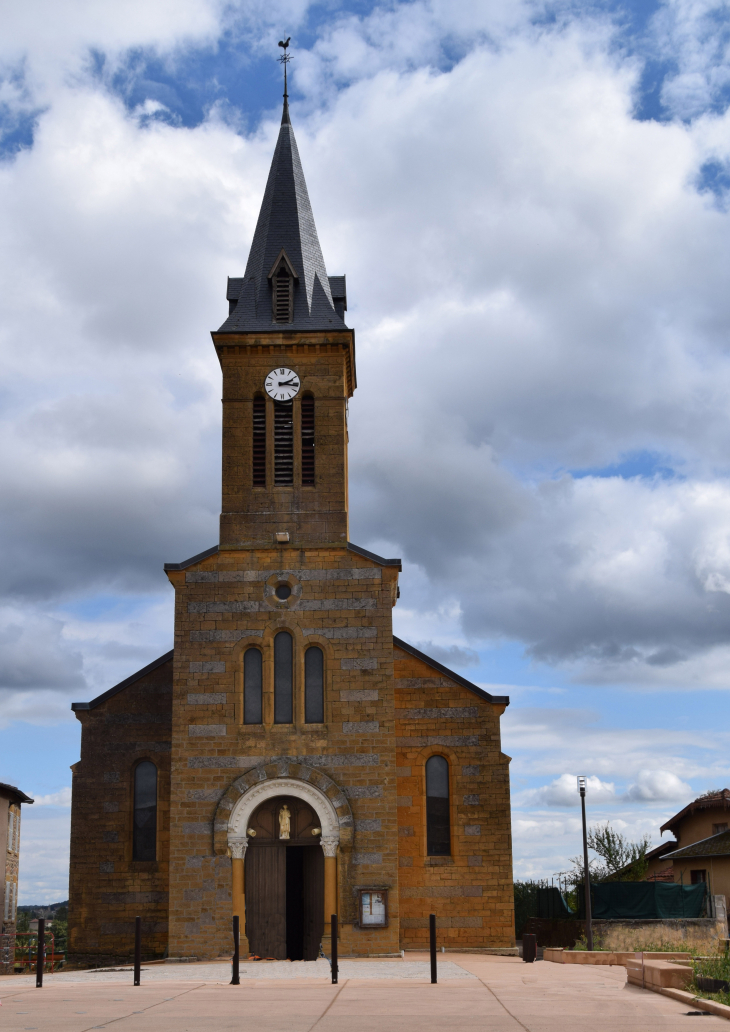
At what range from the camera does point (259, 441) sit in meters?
31.6

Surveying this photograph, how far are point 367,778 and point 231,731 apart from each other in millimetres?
3733

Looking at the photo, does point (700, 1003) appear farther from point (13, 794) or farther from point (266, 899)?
point (13, 794)

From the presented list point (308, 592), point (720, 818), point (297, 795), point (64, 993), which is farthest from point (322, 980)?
point (720, 818)

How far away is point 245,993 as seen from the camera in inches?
653

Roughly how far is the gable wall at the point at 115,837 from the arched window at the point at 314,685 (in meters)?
4.81

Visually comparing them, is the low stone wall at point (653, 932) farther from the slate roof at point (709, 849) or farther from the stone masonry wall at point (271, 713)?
the stone masonry wall at point (271, 713)

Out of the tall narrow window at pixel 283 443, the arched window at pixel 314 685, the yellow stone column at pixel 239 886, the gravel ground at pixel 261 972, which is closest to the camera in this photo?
the gravel ground at pixel 261 972

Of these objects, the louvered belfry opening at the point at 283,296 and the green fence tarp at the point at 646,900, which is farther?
the green fence tarp at the point at 646,900

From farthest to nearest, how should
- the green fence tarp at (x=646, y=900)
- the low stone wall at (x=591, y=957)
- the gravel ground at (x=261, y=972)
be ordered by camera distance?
the green fence tarp at (x=646, y=900) < the low stone wall at (x=591, y=957) < the gravel ground at (x=261, y=972)

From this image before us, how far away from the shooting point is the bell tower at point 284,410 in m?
30.6

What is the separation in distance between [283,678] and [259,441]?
7.06m

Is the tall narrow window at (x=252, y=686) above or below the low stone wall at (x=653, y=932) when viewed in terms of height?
above

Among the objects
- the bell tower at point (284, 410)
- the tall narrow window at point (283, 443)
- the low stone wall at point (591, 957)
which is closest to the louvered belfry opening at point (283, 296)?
the bell tower at point (284, 410)

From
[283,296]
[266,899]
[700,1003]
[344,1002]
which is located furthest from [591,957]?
[283,296]
